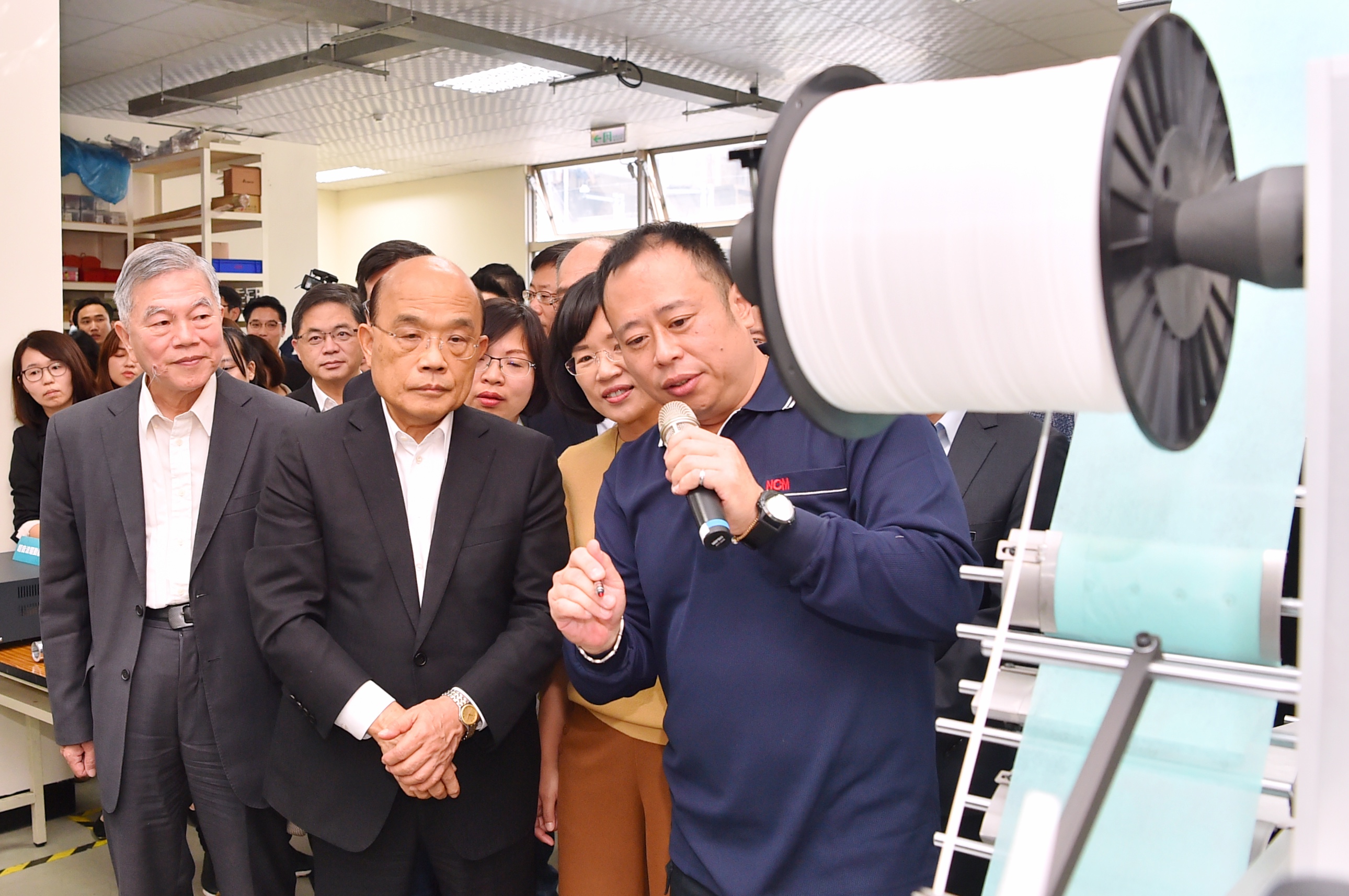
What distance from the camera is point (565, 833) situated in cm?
206

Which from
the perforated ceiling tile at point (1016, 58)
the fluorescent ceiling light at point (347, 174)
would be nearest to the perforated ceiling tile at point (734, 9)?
the perforated ceiling tile at point (1016, 58)

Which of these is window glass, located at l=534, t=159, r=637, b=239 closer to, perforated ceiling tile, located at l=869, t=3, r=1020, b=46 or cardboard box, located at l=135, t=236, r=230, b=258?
cardboard box, located at l=135, t=236, r=230, b=258

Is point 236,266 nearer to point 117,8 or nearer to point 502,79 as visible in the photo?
point 117,8

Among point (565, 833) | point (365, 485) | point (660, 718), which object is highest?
point (365, 485)

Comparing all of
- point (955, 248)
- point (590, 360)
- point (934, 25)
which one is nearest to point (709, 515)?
point (955, 248)

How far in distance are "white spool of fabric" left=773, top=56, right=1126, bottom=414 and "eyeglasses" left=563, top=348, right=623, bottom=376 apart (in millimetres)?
1527

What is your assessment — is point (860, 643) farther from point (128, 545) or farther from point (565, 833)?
point (128, 545)

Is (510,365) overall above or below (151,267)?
below

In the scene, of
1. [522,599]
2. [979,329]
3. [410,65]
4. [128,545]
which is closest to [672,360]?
[522,599]

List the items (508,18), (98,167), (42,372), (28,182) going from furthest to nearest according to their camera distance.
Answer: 1. (98,167)
2. (508,18)
3. (28,182)
4. (42,372)

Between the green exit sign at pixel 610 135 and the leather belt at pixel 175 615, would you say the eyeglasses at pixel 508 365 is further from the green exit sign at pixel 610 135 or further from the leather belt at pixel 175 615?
the green exit sign at pixel 610 135

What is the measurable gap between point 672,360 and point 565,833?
103cm

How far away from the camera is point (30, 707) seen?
125 inches

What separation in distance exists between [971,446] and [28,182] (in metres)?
3.60
